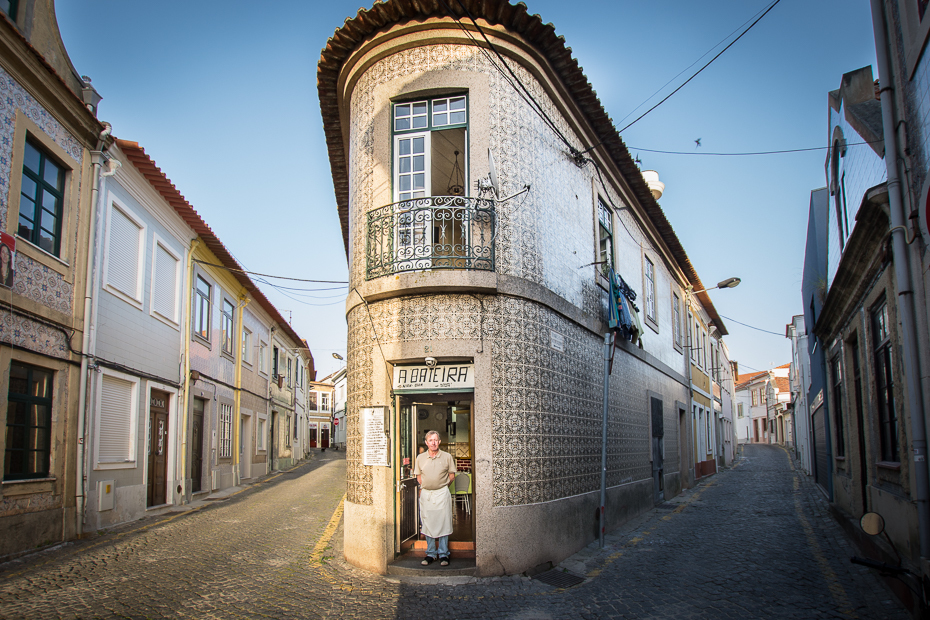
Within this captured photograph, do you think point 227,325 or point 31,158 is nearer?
point 31,158

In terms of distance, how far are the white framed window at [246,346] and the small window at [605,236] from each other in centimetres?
1317

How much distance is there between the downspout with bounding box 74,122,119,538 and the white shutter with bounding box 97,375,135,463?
0.68 metres

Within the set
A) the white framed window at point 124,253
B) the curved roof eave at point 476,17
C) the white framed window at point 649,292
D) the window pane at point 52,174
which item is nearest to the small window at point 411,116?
the curved roof eave at point 476,17

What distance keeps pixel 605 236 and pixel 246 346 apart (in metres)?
13.9

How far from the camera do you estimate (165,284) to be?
13.6 m

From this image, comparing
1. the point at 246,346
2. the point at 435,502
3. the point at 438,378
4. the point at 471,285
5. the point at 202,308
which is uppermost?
the point at 202,308

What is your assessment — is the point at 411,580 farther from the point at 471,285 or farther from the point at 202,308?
the point at 202,308

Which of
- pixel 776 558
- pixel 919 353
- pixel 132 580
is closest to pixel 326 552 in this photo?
pixel 132 580

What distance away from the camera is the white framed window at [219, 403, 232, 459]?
17.8 metres

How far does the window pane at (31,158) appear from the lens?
8.73 meters

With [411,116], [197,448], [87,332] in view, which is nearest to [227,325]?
[197,448]

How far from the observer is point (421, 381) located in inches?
304

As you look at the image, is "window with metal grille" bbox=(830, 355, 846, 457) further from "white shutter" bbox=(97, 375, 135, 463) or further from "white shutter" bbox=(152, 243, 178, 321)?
"white shutter" bbox=(152, 243, 178, 321)

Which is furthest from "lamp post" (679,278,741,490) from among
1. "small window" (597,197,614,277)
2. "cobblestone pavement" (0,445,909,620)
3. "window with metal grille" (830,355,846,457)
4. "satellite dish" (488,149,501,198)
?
"satellite dish" (488,149,501,198)
